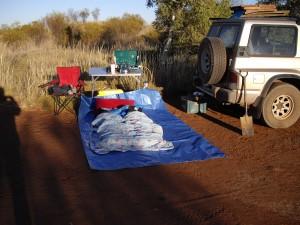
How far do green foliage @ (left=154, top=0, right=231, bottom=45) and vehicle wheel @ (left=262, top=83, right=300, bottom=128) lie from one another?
485 cm

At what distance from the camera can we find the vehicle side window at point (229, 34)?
20.5 feet

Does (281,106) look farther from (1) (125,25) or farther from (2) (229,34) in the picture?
Answer: (1) (125,25)

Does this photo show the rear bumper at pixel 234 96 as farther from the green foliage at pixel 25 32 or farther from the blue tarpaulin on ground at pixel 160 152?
the green foliage at pixel 25 32

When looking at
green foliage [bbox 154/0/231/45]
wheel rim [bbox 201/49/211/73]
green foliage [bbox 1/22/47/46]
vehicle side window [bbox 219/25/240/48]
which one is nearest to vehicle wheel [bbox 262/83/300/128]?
vehicle side window [bbox 219/25/240/48]

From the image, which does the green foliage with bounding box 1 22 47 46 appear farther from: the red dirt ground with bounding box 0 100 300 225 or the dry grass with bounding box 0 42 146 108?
the red dirt ground with bounding box 0 100 300 225

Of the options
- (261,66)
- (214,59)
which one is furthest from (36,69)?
(261,66)

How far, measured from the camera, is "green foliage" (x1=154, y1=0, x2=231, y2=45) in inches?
413

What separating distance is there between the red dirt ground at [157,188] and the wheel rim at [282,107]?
468mm

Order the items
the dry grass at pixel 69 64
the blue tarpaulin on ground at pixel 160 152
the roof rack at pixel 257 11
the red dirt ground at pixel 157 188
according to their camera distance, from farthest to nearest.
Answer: the dry grass at pixel 69 64 → the roof rack at pixel 257 11 → the blue tarpaulin on ground at pixel 160 152 → the red dirt ground at pixel 157 188

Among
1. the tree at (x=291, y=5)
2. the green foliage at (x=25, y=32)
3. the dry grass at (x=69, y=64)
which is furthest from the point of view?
the green foliage at (x=25, y=32)

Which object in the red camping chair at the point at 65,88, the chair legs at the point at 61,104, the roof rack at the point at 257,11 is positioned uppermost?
the roof rack at the point at 257,11

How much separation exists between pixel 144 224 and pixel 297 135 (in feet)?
12.2

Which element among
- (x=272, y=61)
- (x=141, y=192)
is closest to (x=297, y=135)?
(x=272, y=61)

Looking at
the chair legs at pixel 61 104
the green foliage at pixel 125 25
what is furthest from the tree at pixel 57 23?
the chair legs at pixel 61 104
